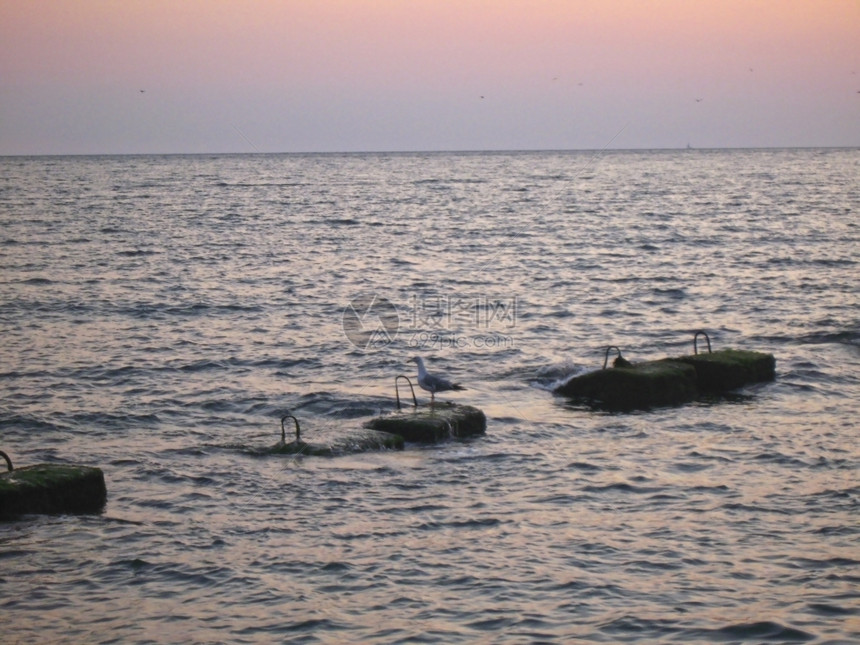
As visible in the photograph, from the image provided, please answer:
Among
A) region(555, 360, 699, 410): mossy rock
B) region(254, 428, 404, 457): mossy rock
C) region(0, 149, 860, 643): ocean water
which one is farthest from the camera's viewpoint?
region(555, 360, 699, 410): mossy rock

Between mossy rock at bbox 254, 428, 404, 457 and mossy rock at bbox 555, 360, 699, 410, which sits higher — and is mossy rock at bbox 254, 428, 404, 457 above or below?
below

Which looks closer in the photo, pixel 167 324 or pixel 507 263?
pixel 167 324

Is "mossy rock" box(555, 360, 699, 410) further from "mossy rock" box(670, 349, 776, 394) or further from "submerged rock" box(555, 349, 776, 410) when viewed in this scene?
"mossy rock" box(670, 349, 776, 394)

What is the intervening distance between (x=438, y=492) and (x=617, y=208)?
72.5 meters

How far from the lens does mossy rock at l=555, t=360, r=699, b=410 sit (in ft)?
60.8

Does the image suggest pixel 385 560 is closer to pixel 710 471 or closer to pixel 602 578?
pixel 602 578

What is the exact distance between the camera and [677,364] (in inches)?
766

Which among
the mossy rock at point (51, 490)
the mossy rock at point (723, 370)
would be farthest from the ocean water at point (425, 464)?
the mossy rock at point (723, 370)

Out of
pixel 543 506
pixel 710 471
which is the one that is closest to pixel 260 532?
pixel 543 506

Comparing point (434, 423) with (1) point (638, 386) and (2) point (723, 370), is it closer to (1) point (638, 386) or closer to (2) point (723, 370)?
(1) point (638, 386)

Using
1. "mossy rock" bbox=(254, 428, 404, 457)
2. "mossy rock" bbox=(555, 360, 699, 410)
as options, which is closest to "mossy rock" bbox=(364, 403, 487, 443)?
"mossy rock" bbox=(254, 428, 404, 457)

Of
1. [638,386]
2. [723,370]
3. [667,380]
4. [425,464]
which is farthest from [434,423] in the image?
[723,370]

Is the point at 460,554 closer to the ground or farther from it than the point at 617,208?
closer to the ground

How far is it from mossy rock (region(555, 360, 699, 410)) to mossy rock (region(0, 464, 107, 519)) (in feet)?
30.3
